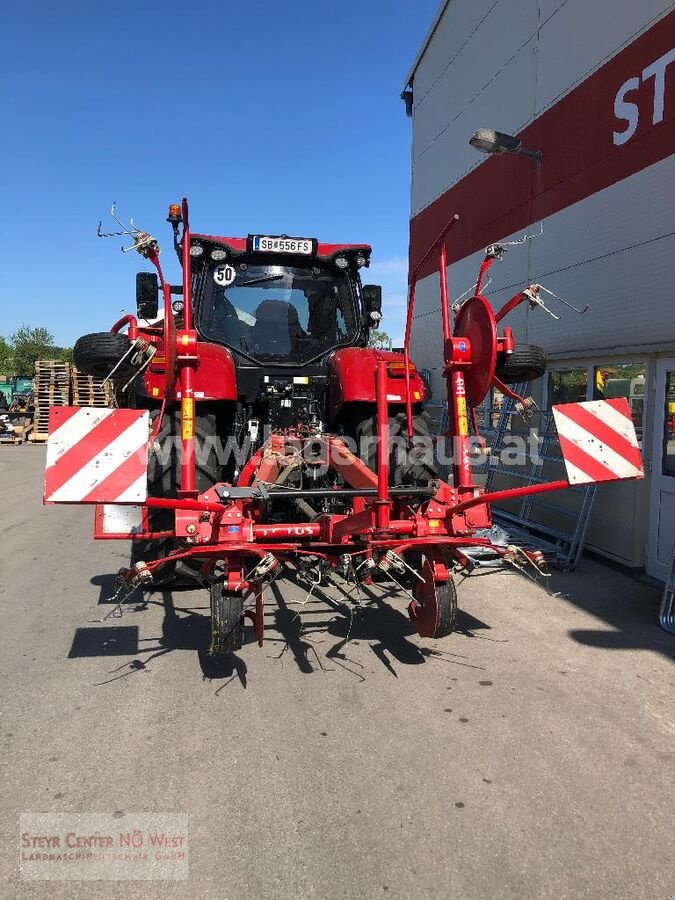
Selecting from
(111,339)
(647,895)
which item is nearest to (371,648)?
(647,895)

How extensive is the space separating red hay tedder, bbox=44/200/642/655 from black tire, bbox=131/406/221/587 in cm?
1

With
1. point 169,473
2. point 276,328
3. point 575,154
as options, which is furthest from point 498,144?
point 169,473

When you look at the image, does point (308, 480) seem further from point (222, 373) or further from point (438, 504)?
point (438, 504)

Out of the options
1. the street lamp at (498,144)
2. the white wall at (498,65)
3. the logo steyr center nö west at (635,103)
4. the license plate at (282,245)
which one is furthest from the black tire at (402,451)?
the white wall at (498,65)

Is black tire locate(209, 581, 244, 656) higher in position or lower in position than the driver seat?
lower

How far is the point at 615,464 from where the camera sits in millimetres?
3189

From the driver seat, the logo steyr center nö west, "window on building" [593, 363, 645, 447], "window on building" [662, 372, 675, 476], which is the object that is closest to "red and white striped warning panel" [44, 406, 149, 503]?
the driver seat

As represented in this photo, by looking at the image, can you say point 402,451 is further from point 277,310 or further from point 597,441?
point 277,310

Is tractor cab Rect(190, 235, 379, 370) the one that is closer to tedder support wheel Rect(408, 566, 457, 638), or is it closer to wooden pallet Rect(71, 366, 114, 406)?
tedder support wheel Rect(408, 566, 457, 638)

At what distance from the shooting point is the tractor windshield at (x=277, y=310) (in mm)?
5348

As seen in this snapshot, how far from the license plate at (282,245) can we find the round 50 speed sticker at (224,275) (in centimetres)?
29

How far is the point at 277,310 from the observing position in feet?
18.0

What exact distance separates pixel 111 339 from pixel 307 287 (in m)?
2.45

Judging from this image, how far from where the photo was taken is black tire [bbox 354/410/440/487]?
4.43m
